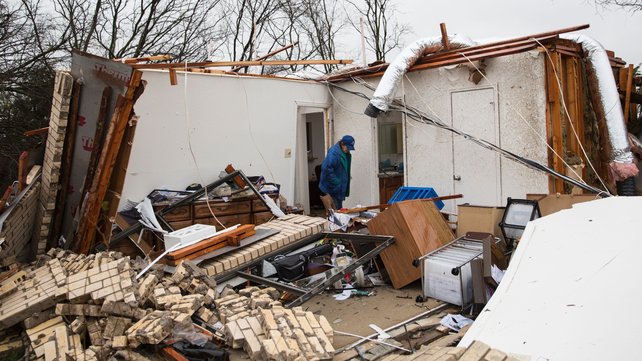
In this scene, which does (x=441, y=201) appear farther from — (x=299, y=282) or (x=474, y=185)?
(x=299, y=282)

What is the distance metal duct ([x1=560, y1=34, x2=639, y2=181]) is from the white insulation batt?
2913 millimetres

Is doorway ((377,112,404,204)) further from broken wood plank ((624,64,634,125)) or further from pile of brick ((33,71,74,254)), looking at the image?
pile of brick ((33,71,74,254))

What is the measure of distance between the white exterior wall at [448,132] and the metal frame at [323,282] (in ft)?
9.47

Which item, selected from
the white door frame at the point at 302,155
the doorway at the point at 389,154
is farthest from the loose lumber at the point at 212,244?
the doorway at the point at 389,154

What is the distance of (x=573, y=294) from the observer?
3.73 metres

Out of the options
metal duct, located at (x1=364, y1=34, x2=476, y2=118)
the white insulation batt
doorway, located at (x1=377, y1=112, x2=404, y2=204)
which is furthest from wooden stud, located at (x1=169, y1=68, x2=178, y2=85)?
the white insulation batt

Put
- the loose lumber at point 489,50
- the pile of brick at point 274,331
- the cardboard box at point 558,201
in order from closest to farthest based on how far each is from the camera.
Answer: the pile of brick at point 274,331 → the cardboard box at point 558,201 → the loose lumber at point 489,50

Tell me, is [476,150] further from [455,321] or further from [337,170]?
[455,321]

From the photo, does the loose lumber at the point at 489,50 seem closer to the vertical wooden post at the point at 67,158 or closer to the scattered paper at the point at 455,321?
the scattered paper at the point at 455,321

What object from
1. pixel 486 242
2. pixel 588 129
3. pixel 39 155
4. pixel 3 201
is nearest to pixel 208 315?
pixel 486 242

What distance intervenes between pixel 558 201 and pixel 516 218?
0.65 m

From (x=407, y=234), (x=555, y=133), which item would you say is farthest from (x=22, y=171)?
(x=555, y=133)

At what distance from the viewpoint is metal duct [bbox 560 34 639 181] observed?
7.49m

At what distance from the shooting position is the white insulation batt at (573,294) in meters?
3.20
